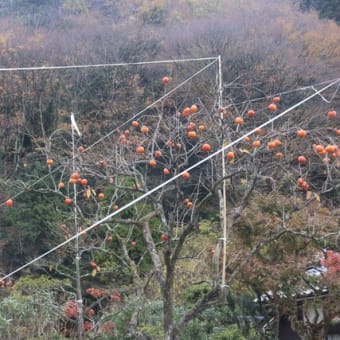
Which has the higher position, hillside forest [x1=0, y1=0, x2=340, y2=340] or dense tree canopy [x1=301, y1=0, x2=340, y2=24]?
dense tree canopy [x1=301, y1=0, x2=340, y2=24]

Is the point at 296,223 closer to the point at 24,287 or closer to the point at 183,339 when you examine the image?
the point at 183,339

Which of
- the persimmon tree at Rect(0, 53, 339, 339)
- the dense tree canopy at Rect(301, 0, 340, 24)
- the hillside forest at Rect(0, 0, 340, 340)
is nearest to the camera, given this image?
the persimmon tree at Rect(0, 53, 339, 339)

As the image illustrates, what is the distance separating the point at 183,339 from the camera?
522 centimetres

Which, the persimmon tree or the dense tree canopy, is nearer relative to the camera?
the persimmon tree

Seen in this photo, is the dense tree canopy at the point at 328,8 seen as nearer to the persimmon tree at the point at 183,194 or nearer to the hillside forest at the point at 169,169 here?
the hillside forest at the point at 169,169

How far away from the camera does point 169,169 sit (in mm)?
4285

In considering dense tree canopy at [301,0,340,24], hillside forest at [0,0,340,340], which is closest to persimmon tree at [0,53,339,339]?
hillside forest at [0,0,340,340]

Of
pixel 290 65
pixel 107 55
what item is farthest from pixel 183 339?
pixel 107 55

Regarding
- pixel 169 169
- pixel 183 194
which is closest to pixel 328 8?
pixel 183 194

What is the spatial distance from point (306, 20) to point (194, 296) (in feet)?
35.4

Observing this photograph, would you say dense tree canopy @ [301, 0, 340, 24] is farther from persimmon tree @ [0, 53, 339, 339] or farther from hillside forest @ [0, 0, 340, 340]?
persimmon tree @ [0, 53, 339, 339]

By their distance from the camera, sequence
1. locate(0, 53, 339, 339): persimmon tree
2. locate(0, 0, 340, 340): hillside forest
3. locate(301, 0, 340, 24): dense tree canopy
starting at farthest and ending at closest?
locate(301, 0, 340, 24): dense tree canopy
locate(0, 0, 340, 340): hillside forest
locate(0, 53, 339, 339): persimmon tree

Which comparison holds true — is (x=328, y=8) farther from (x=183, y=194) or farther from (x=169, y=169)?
(x=169, y=169)

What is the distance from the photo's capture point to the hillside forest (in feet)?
13.9
